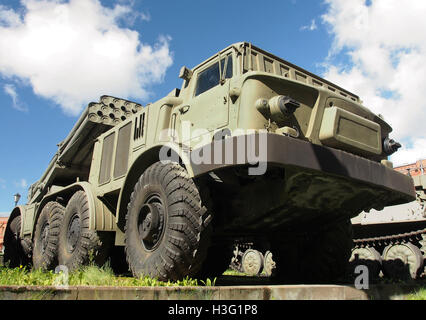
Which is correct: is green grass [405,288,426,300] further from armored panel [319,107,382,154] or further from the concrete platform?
armored panel [319,107,382,154]

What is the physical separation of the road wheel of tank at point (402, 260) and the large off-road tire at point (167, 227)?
7.35 meters

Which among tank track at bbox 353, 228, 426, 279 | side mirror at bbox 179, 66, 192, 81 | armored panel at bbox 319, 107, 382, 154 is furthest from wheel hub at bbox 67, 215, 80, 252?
tank track at bbox 353, 228, 426, 279

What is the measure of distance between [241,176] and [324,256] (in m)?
2.08

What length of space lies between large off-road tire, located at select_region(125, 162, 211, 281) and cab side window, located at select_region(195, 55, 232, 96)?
42.4 inches

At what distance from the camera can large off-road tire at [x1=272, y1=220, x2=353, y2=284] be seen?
4914 millimetres

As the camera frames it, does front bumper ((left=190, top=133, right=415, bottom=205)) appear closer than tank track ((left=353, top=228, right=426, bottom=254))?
Yes

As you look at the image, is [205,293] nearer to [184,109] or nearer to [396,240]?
[184,109]

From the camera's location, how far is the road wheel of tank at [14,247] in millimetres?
8695

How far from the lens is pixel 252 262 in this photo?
1147 centimetres

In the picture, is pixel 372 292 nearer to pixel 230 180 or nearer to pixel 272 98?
pixel 230 180

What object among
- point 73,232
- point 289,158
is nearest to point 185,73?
point 289,158

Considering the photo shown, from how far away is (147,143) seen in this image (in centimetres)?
489
